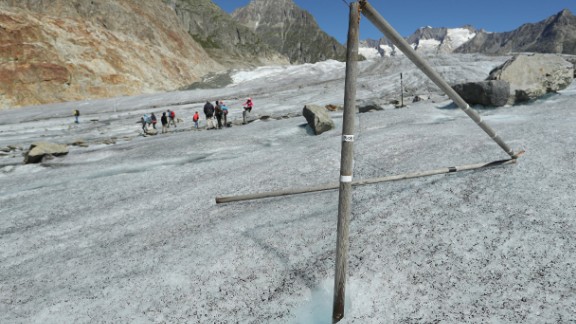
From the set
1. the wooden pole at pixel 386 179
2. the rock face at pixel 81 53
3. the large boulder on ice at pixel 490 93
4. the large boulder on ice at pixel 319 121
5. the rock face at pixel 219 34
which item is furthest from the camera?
the rock face at pixel 219 34

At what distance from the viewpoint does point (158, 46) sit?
71.0 meters

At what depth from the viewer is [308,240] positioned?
4.48m

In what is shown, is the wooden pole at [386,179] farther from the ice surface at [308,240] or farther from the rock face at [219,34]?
the rock face at [219,34]

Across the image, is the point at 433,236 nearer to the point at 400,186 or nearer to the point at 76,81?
the point at 400,186

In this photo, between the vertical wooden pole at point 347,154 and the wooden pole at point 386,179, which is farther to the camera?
the wooden pole at point 386,179

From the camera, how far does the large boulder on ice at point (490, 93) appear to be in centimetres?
1290

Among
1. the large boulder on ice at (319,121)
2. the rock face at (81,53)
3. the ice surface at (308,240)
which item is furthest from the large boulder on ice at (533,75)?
the rock face at (81,53)

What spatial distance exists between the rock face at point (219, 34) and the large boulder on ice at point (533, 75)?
122m

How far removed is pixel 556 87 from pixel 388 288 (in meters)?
14.1

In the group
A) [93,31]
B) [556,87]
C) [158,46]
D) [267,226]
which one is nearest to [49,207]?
[267,226]

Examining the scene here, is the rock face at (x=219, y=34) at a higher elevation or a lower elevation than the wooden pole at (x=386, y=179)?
higher

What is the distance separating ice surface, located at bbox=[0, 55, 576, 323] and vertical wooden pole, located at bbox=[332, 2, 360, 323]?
0.48 metres

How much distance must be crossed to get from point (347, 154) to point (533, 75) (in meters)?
14.3

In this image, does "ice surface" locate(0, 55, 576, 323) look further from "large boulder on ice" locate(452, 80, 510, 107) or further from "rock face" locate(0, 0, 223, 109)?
"rock face" locate(0, 0, 223, 109)
